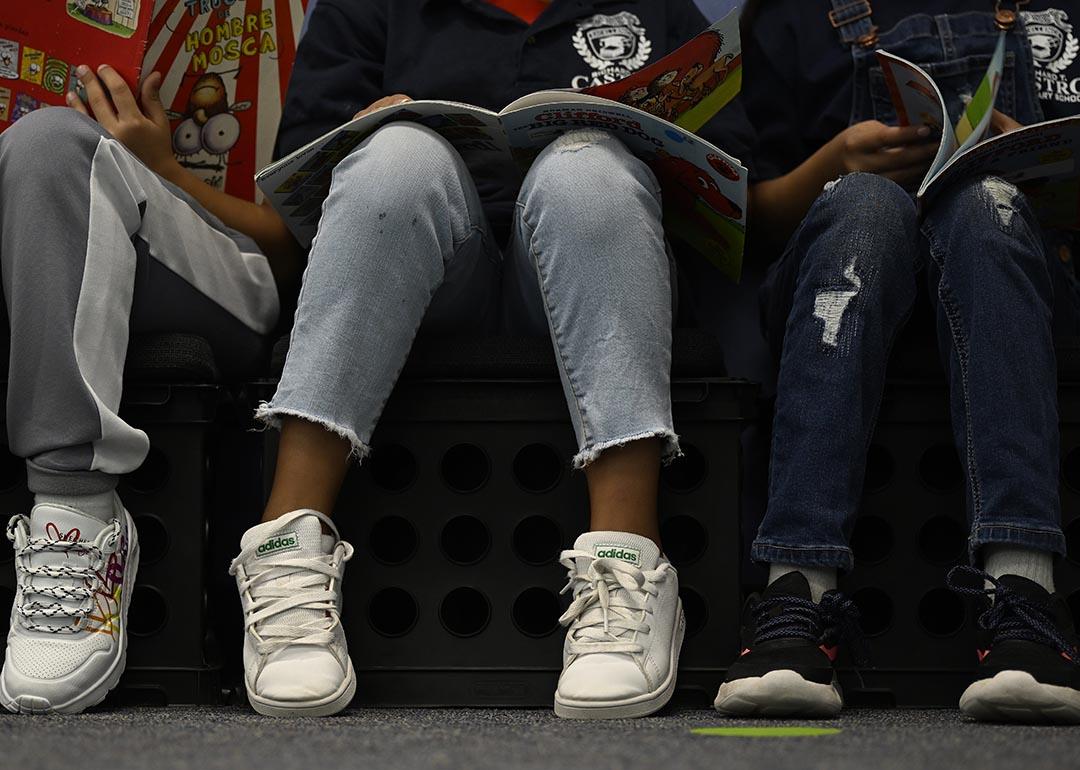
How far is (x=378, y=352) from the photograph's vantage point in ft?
2.85

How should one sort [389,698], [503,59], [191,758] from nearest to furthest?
[191,758] → [389,698] → [503,59]

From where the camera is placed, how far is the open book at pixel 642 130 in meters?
0.90

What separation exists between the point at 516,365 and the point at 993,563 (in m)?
0.38

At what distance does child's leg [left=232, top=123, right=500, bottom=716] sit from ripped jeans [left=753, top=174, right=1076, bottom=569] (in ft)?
0.96

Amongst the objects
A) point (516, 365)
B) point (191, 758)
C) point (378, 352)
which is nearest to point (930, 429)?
point (516, 365)

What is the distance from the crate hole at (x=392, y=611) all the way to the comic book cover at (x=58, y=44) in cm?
52

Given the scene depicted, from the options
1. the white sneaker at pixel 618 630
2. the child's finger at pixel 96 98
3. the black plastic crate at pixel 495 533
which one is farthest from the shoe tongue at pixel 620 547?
the child's finger at pixel 96 98

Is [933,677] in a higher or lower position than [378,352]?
lower

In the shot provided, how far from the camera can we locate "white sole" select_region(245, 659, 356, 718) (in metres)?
0.79

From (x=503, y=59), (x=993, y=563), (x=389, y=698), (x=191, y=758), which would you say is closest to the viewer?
(x=191, y=758)

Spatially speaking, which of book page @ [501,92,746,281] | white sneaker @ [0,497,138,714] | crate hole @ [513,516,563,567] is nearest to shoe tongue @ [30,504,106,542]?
white sneaker @ [0,497,138,714]

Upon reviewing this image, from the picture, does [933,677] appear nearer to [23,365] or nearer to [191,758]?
[191,758]

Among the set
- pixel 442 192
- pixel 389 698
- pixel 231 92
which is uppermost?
pixel 231 92

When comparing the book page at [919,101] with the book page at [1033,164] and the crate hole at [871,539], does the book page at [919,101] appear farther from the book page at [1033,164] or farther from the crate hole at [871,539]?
the crate hole at [871,539]
